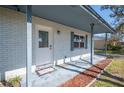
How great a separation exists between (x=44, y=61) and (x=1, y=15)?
12.6 feet

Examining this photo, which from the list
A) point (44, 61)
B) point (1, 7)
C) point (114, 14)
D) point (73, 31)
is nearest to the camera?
point (1, 7)

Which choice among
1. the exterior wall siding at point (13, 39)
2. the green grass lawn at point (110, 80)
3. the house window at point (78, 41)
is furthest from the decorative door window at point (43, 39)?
the house window at point (78, 41)

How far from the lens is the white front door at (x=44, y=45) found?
30.2ft

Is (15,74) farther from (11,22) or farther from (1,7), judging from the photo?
(1,7)

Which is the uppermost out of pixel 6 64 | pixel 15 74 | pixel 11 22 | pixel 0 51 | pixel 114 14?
pixel 114 14

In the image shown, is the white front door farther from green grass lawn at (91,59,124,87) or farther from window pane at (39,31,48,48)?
green grass lawn at (91,59,124,87)

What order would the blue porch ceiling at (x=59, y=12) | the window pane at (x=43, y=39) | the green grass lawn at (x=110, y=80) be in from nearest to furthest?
the green grass lawn at (x=110, y=80)
the blue porch ceiling at (x=59, y=12)
the window pane at (x=43, y=39)

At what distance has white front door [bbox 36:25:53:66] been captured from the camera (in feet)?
30.2

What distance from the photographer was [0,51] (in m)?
6.76

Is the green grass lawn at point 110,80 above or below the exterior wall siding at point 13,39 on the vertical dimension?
below

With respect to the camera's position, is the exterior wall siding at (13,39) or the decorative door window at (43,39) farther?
the decorative door window at (43,39)

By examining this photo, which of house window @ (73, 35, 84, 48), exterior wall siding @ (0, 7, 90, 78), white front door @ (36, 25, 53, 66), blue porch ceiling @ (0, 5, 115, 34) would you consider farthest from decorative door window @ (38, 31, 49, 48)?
house window @ (73, 35, 84, 48)

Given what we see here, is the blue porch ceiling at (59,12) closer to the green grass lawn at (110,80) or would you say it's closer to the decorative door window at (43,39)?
the decorative door window at (43,39)
